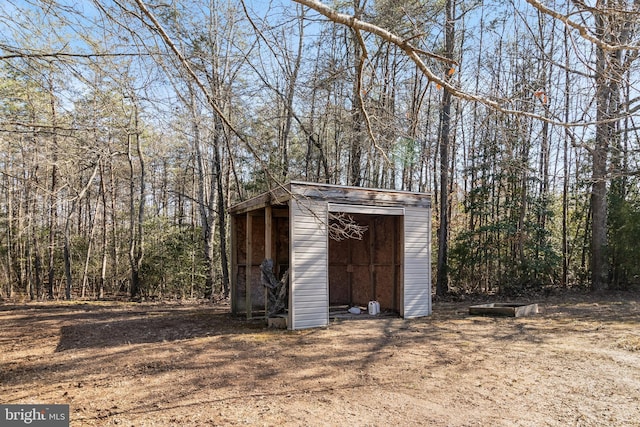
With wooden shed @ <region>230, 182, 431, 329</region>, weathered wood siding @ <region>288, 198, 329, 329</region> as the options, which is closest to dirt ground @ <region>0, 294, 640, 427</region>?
weathered wood siding @ <region>288, 198, 329, 329</region>

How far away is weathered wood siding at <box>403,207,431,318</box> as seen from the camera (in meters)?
7.66

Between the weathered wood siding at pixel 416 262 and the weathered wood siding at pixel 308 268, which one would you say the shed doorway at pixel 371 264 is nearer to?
the weathered wood siding at pixel 416 262

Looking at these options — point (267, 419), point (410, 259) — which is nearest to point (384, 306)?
point (410, 259)

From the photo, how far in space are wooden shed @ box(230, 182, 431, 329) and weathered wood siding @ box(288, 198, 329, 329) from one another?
0.02 metres

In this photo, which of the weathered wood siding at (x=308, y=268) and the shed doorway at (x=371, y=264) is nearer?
the weathered wood siding at (x=308, y=268)

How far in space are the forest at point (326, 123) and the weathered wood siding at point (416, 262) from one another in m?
1.29

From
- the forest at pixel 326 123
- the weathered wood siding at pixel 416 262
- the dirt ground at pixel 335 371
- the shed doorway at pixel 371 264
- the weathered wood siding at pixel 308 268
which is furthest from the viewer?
the shed doorway at pixel 371 264

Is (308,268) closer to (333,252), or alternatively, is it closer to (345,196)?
(345,196)

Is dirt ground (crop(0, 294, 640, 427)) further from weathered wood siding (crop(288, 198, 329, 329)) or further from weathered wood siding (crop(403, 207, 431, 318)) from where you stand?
weathered wood siding (crop(403, 207, 431, 318))

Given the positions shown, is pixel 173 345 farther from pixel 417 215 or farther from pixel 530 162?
pixel 530 162

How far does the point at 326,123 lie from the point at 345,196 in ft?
14.3

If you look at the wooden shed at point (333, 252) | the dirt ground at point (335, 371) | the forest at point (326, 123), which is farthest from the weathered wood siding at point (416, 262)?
the forest at point (326, 123)

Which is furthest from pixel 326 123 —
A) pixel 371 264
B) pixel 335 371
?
pixel 335 371

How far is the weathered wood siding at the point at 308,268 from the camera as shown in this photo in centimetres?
654
